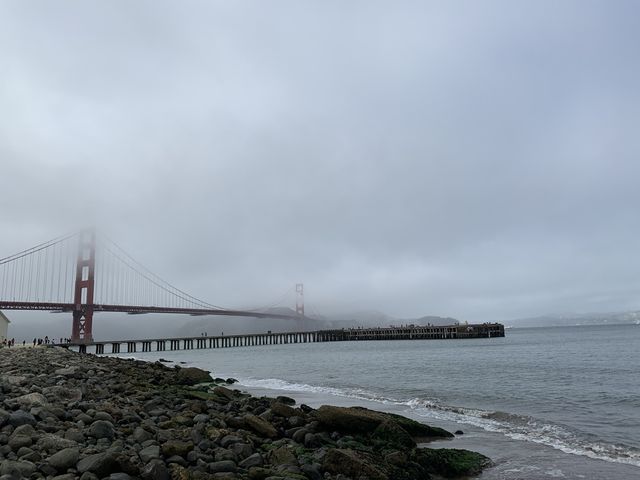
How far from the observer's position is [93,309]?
7600cm

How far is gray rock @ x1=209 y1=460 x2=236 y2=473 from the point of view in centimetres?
718

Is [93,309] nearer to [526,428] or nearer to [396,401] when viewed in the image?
[396,401]

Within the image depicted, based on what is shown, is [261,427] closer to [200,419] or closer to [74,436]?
[200,419]

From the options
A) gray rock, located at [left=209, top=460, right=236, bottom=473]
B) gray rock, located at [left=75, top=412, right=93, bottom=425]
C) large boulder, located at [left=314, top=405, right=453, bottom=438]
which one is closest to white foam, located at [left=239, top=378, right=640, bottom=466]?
large boulder, located at [left=314, top=405, right=453, bottom=438]

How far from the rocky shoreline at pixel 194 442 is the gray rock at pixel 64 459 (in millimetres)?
12

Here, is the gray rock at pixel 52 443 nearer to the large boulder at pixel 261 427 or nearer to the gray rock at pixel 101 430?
the gray rock at pixel 101 430

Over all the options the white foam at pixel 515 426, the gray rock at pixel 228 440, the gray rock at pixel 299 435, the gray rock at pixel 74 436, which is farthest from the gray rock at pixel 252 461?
the white foam at pixel 515 426

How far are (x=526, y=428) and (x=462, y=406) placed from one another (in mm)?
4483

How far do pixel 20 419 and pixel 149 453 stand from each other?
2.41m

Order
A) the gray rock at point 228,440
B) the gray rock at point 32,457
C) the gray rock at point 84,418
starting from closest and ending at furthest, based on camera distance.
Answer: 1. the gray rock at point 32,457
2. the gray rock at point 228,440
3. the gray rock at point 84,418

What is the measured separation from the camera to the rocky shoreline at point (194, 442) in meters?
6.47

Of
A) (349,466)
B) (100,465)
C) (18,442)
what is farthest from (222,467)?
(18,442)

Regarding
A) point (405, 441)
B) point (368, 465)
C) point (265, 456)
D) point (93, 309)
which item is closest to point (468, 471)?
point (405, 441)

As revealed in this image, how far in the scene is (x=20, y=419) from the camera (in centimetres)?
788
